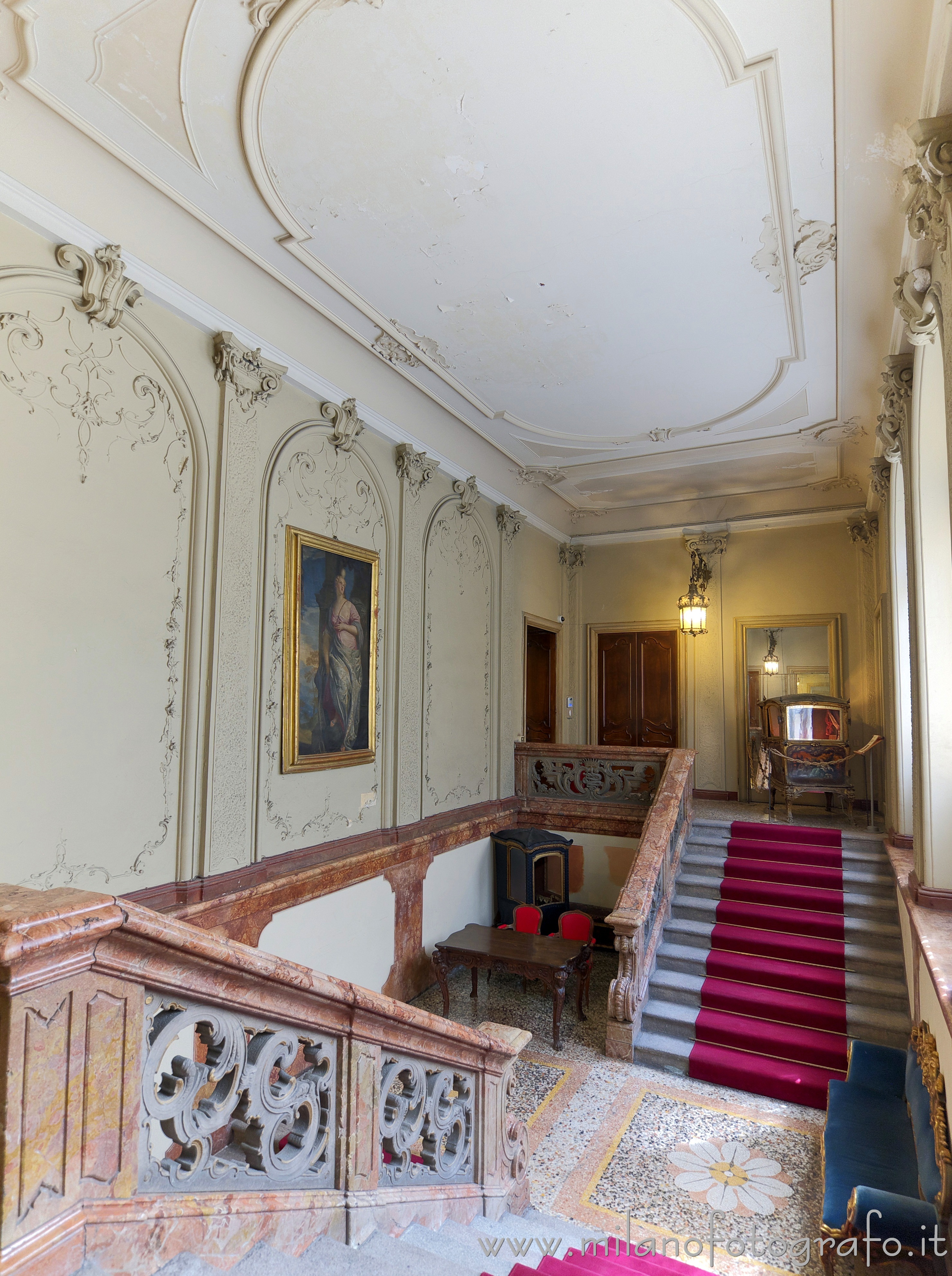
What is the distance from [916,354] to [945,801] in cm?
285

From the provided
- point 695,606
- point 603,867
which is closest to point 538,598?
point 695,606

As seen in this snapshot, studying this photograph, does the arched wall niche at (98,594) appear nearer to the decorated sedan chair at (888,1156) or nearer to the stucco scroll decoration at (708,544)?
the decorated sedan chair at (888,1156)

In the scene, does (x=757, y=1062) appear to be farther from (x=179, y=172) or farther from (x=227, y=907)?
(x=179, y=172)

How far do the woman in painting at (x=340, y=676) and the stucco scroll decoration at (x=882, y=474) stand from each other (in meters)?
5.24

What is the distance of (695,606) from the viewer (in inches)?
364

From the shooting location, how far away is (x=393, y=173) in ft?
12.5

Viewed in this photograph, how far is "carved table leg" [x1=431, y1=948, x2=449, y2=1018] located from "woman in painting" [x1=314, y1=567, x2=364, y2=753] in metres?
2.15

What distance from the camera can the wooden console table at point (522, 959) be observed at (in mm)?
5918

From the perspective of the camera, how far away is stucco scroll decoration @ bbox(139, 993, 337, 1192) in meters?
1.47

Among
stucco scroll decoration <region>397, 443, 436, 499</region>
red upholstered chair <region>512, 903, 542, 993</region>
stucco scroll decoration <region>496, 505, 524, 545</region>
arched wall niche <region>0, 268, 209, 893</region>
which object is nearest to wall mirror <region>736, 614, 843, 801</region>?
stucco scroll decoration <region>496, 505, 524, 545</region>

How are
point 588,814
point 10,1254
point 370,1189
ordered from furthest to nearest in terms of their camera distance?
point 588,814 < point 370,1189 < point 10,1254

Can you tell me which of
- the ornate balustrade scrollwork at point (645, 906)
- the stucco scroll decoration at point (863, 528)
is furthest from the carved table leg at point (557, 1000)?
the stucco scroll decoration at point (863, 528)

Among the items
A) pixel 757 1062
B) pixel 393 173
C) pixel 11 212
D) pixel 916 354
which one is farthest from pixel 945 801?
pixel 11 212

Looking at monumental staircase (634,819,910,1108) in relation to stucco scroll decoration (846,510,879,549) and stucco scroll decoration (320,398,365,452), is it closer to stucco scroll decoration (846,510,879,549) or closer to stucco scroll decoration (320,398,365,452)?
stucco scroll decoration (846,510,879,549)
